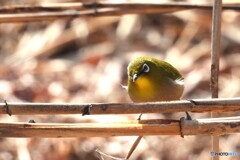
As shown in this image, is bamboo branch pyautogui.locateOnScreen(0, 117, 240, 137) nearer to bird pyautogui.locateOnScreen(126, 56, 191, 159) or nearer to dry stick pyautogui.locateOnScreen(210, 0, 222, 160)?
dry stick pyautogui.locateOnScreen(210, 0, 222, 160)

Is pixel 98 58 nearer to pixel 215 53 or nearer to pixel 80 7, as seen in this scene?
pixel 80 7

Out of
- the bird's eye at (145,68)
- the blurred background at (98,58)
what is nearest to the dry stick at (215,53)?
the bird's eye at (145,68)

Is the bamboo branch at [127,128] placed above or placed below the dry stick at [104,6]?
below

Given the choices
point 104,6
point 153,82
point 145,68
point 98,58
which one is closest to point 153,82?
point 153,82

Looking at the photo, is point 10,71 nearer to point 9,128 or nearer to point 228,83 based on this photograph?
point 228,83

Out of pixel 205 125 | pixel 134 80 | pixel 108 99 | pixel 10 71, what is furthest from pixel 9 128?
pixel 10 71

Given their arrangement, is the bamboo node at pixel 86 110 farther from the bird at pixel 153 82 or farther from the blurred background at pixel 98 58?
the blurred background at pixel 98 58

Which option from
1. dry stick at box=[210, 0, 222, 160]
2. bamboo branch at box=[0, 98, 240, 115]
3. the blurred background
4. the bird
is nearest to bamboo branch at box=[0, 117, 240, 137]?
bamboo branch at box=[0, 98, 240, 115]
